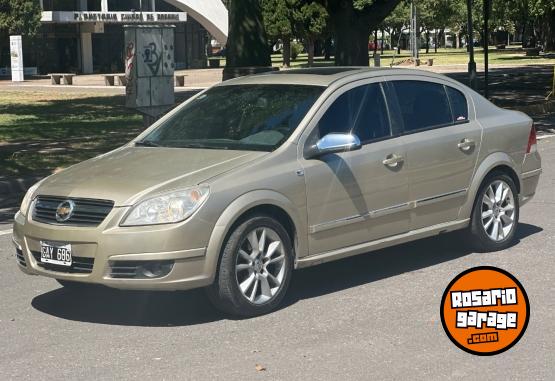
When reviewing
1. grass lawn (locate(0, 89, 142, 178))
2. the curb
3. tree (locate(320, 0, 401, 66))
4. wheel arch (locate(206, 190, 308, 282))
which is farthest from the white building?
wheel arch (locate(206, 190, 308, 282))

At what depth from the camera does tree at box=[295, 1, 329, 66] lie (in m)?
59.2

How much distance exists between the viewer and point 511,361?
225 inches

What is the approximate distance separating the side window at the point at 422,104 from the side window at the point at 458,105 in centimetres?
6

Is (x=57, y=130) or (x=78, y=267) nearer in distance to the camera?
(x=78, y=267)

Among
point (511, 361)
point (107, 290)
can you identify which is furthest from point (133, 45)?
point (511, 361)

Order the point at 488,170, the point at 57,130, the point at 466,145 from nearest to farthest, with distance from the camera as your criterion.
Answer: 1. the point at 466,145
2. the point at 488,170
3. the point at 57,130

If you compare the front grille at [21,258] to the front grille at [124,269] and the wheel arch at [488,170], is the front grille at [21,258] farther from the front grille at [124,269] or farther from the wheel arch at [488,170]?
the wheel arch at [488,170]

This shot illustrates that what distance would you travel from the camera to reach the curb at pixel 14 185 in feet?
43.3

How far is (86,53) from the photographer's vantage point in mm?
64312

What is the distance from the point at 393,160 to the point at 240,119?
3.97 feet

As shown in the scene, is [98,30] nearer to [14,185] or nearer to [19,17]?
[19,17]

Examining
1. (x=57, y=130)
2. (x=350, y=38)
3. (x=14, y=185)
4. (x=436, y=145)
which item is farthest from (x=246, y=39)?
(x=436, y=145)

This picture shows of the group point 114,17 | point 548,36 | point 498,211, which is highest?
point 114,17

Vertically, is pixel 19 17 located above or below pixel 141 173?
above
